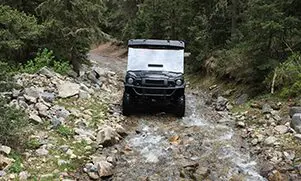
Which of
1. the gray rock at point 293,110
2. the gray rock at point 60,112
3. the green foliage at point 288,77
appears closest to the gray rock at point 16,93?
the gray rock at point 60,112

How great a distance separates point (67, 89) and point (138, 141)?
3.77 m

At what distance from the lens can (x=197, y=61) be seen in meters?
21.1

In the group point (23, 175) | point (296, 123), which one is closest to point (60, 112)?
point (23, 175)

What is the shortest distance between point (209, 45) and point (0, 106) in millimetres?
13859

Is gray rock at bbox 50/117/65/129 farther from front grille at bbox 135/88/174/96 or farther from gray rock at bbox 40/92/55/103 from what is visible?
front grille at bbox 135/88/174/96

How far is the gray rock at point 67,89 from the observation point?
12494mm

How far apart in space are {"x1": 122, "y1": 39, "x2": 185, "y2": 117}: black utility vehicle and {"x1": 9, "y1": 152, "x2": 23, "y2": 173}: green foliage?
4.71 m

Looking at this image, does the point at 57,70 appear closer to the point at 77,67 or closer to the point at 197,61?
the point at 77,67

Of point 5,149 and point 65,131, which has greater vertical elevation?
point 5,149

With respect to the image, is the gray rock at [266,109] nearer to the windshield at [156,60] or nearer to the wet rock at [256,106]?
the wet rock at [256,106]

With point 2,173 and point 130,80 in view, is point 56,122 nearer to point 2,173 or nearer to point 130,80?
point 2,173

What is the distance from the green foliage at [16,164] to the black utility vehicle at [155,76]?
471 cm

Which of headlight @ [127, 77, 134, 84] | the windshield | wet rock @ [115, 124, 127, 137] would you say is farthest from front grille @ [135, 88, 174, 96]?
wet rock @ [115, 124, 127, 137]

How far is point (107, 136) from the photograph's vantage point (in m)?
9.87
